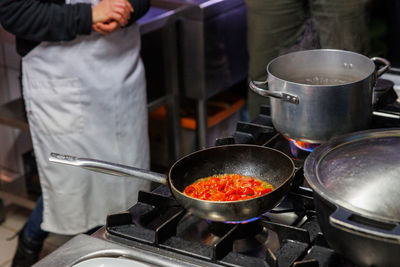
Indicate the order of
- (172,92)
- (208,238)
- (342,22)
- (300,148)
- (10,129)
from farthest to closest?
(10,129)
(172,92)
(342,22)
(300,148)
(208,238)

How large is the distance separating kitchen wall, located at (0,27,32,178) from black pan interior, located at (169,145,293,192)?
162cm

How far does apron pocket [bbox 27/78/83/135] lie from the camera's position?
1788 millimetres

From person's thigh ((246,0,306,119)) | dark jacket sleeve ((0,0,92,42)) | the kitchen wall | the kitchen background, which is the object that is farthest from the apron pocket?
the kitchen wall

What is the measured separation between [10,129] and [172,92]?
0.79 m

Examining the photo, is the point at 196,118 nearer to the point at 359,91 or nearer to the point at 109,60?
the point at 109,60

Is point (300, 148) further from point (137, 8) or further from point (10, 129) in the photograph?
point (10, 129)

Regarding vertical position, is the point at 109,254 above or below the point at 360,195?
below

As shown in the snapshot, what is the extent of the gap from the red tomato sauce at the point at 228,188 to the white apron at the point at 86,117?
2.70 feet

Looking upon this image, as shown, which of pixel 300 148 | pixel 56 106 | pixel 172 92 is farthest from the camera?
pixel 172 92

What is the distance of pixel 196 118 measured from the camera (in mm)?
2516

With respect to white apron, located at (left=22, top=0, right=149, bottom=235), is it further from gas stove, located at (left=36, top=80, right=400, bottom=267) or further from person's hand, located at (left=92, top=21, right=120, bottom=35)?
gas stove, located at (left=36, top=80, right=400, bottom=267)

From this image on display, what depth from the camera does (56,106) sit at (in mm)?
1813

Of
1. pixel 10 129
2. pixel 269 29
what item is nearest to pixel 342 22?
pixel 269 29

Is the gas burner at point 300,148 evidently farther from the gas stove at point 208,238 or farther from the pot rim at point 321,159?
the pot rim at point 321,159
